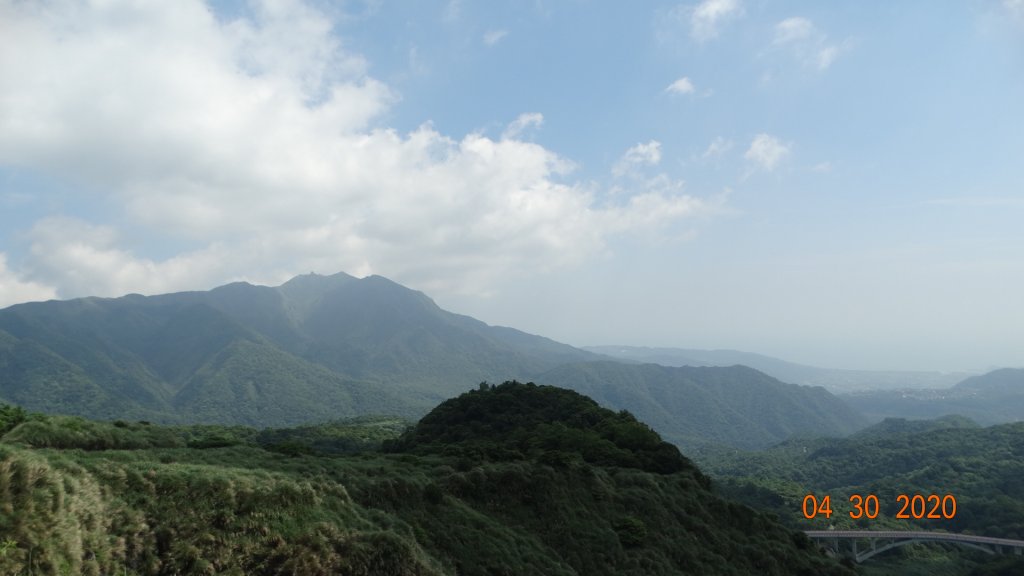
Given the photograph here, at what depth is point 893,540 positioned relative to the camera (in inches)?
3570

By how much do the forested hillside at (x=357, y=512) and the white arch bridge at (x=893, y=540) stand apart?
148ft

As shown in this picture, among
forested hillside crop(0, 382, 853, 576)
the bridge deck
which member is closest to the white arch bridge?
the bridge deck

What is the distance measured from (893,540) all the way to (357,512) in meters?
102

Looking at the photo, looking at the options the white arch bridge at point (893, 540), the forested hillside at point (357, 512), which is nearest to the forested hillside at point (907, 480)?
the white arch bridge at point (893, 540)

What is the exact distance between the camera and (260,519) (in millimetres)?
19859

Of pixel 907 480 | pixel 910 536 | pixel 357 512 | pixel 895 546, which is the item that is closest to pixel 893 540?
pixel 895 546

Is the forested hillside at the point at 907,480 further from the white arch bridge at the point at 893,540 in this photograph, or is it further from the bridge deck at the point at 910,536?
the bridge deck at the point at 910,536

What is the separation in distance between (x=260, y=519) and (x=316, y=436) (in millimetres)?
76517

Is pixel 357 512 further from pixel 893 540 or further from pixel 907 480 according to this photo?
pixel 907 480

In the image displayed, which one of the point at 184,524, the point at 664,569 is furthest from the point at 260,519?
the point at 664,569

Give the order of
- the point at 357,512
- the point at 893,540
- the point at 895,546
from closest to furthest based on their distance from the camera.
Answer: the point at 357,512 → the point at 895,546 → the point at 893,540

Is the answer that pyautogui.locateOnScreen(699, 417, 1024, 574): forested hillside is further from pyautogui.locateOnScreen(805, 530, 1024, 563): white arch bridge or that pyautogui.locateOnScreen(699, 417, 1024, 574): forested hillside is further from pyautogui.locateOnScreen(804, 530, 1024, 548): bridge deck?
pyautogui.locateOnScreen(804, 530, 1024, 548): bridge deck

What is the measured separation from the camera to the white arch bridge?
277 feet

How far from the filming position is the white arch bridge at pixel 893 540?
84.6m
